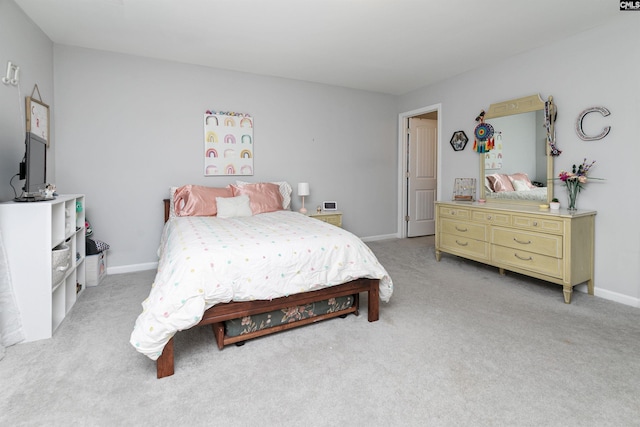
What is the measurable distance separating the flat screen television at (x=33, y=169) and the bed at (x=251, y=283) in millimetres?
961

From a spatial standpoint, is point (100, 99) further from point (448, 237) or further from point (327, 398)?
point (448, 237)

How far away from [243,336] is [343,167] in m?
3.46

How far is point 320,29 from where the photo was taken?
3.03m

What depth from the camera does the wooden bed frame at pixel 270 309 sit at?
1786 millimetres

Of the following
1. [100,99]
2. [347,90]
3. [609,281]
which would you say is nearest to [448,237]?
[609,281]

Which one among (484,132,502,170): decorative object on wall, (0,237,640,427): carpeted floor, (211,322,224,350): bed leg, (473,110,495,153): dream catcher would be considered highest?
(473,110,495,153): dream catcher

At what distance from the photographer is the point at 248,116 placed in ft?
14.0

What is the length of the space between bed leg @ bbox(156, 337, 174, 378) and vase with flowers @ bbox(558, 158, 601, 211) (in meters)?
3.57

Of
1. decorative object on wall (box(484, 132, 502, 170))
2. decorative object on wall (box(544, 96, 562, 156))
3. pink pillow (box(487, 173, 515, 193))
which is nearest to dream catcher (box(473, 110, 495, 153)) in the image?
decorative object on wall (box(484, 132, 502, 170))

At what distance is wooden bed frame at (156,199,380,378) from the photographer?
70.3 inches

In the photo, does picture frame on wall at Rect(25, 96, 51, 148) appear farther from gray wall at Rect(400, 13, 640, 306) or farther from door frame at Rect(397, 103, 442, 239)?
door frame at Rect(397, 103, 442, 239)

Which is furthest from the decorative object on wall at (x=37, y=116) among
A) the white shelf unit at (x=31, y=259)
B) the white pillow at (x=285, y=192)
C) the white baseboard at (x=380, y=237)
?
the white baseboard at (x=380, y=237)

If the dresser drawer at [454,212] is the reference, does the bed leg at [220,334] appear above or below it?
below

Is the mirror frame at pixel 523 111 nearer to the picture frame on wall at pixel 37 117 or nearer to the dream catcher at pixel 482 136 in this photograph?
the dream catcher at pixel 482 136
